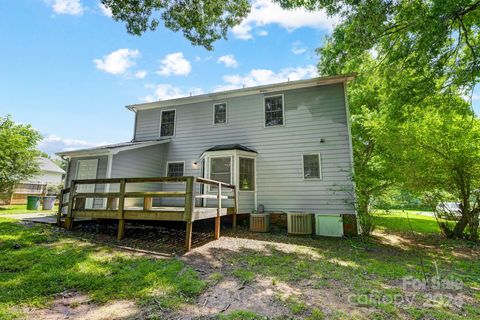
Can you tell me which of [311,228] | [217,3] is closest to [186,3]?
[217,3]

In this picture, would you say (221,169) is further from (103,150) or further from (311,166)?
(103,150)

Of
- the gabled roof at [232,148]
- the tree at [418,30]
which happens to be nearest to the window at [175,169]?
the gabled roof at [232,148]

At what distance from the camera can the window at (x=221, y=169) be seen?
30.5 feet

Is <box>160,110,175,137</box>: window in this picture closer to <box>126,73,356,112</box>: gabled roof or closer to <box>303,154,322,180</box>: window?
<box>126,73,356,112</box>: gabled roof

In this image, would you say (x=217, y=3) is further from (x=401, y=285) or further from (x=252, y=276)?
(x=401, y=285)

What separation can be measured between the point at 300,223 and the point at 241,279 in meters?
4.66

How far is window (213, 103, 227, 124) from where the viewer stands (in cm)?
1058

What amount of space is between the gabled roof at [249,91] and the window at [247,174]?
318 cm

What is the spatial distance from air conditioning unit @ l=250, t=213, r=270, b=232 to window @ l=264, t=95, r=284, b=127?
154 inches

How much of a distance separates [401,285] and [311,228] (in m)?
4.17

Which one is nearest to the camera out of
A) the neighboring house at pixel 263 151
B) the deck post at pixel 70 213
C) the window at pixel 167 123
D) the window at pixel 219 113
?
the deck post at pixel 70 213

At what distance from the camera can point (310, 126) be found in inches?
362

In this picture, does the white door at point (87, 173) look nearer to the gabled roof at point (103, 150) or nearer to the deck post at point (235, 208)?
the gabled roof at point (103, 150)

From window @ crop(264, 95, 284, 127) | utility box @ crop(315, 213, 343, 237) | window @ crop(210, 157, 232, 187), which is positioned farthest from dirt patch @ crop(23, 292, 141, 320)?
window @ crop(264, 95, 284, 127)
